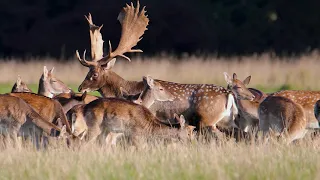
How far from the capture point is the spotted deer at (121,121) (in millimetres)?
13078

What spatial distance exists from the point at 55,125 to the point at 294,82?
13.9 m

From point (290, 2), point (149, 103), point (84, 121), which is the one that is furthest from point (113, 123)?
point (290, 2)

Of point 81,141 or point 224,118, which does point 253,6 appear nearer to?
point 224,118

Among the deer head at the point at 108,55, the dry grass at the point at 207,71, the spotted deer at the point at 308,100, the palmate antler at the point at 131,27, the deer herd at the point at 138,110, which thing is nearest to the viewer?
the deer herd at the point at 138,110

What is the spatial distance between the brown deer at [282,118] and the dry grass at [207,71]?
1120 centimetres

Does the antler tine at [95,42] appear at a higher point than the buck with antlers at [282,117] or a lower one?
higher

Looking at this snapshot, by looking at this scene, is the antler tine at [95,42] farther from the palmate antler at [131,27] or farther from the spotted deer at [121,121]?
the spotted deer at [121,121]

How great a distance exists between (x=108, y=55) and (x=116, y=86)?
457mm

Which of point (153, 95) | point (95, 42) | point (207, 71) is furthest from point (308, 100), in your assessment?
point (207, 71)

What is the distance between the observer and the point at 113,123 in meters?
13.1

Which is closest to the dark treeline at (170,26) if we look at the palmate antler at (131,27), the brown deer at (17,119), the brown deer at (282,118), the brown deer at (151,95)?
the palmate antler at (131,27)

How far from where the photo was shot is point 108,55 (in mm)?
16094

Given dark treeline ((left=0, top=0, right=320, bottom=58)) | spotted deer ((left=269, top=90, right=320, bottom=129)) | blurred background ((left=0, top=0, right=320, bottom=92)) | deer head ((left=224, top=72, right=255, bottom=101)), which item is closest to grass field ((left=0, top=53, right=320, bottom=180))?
spotted deer ((left=269, top=90, right=320, bottom=129))

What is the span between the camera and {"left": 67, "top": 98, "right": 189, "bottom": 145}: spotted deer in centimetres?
1308
